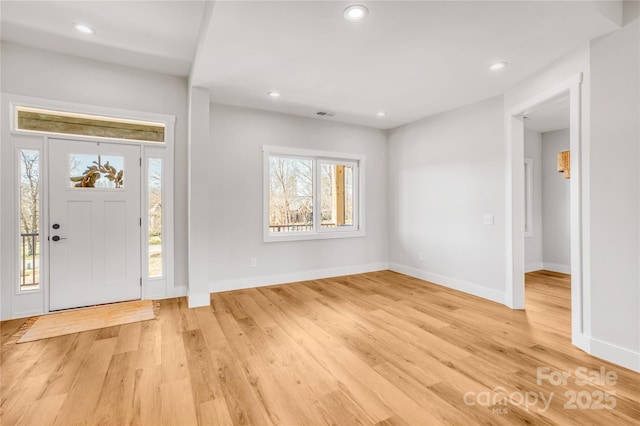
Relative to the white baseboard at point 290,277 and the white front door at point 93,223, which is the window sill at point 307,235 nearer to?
the white baseboard at point 290,277

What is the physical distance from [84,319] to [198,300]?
1157mm

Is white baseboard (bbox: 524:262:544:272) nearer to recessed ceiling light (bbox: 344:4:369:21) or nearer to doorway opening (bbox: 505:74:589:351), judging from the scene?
doorway opening (bbox: 505:74:589:351)

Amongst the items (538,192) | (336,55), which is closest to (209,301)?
(336,55)

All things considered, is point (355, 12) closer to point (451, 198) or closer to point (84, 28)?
point (84, 28)

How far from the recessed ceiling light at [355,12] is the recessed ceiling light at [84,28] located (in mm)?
2530

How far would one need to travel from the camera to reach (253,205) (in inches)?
179

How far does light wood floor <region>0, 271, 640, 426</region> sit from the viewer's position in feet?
5.76

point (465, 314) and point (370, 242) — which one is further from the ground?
point (370, 242)

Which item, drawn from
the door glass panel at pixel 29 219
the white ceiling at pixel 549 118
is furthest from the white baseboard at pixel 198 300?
the white ceiling at pixel 549 118

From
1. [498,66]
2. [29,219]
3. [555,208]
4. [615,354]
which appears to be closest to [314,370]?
[615,354]

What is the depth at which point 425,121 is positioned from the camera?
4.97 m

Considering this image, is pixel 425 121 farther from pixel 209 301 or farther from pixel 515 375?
pixel 209 301

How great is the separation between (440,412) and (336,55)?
3.00 metres

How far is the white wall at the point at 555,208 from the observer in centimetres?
546
